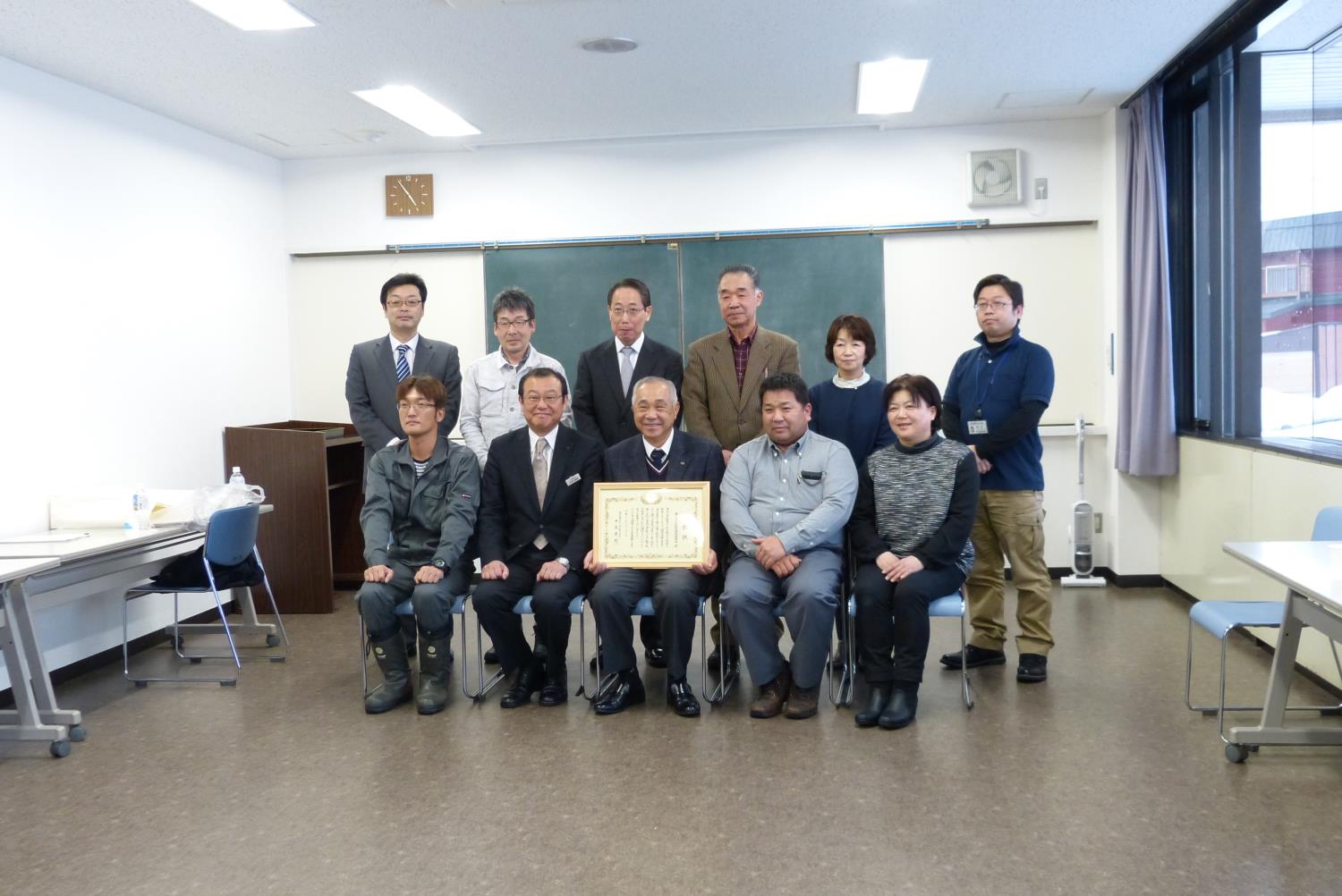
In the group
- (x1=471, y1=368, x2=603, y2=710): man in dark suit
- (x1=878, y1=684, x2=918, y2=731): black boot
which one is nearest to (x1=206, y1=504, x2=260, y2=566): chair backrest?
(x1=471, y1=368, x2=603, y2=710): man in dark suit

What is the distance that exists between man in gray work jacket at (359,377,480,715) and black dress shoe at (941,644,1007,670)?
2.11 m

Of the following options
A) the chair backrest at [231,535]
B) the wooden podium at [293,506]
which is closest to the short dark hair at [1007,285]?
the chair backrest at [231,535]

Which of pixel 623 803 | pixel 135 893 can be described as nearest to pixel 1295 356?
pixel 623 803

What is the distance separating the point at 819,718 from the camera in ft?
13.0

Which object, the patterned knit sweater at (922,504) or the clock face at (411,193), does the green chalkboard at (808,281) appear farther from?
the patterned knit sweater at (922,504)

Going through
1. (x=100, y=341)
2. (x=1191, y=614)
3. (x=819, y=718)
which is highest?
(x=100, y=341)

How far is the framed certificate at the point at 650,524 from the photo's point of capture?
13.3 feet

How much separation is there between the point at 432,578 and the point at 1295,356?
12.8 feet

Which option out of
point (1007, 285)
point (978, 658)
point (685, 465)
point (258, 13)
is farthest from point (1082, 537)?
point (258, 13)

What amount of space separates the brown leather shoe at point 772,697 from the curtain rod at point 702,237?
135 inches

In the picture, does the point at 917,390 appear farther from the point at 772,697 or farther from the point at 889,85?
the point at 889,85

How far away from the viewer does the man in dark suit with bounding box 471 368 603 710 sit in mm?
4188

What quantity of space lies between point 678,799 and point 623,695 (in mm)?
903

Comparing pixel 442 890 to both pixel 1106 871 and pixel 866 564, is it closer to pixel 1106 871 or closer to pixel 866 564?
pixel 1106 871
